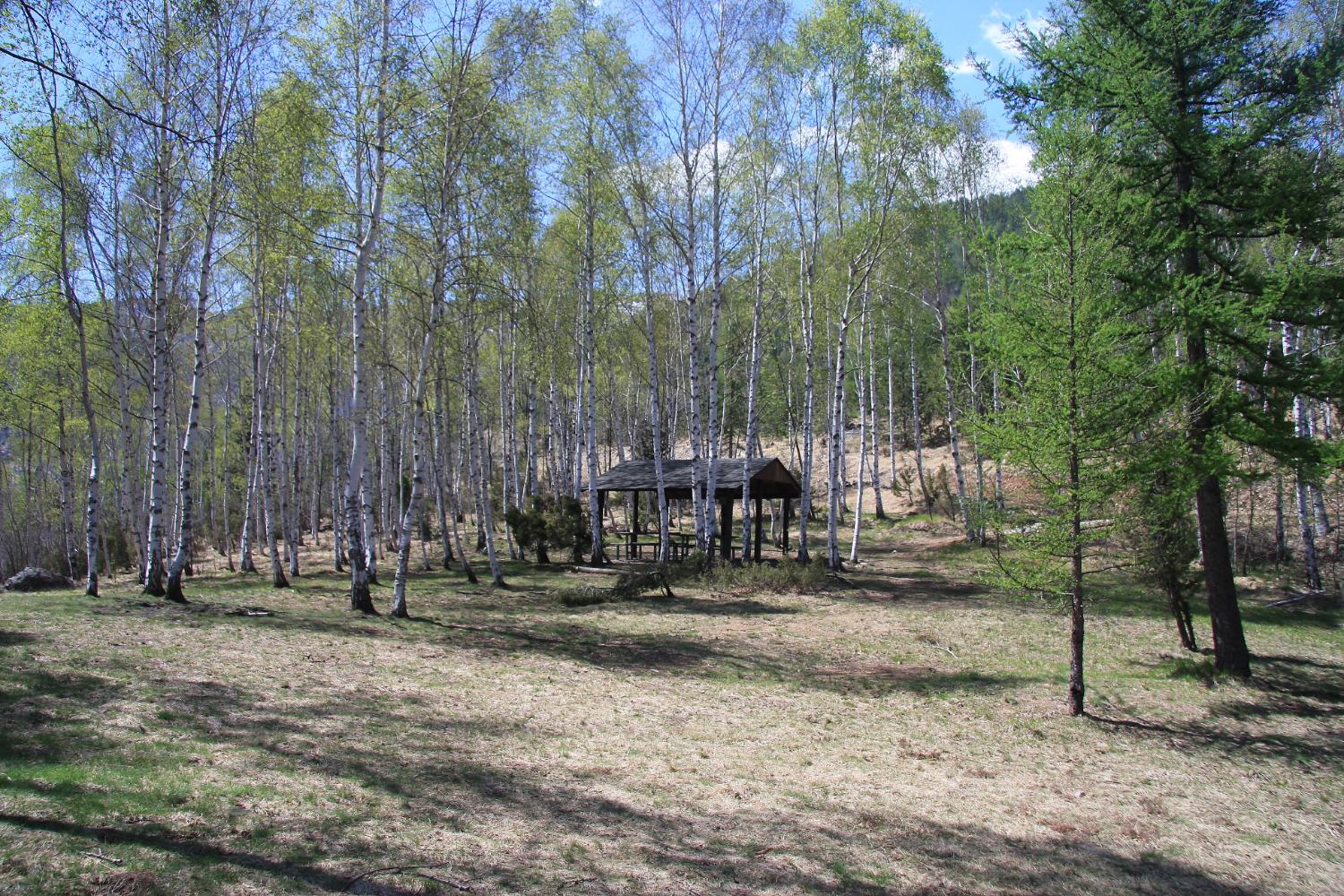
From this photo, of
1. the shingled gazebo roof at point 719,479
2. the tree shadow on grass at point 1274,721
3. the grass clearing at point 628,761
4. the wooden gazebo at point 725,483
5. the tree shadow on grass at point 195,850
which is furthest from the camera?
the shingled gazebo roof at point 719,479

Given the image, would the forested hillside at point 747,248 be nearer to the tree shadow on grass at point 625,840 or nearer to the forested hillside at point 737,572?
the forested hillside at point 737,572

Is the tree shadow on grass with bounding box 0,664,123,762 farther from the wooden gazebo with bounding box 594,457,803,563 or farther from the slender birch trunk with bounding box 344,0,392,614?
the wooden gazebo with bounding box 594,457,803,563

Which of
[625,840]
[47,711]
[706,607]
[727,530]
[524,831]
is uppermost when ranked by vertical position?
[727,530]

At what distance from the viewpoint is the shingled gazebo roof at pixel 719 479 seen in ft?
68.0

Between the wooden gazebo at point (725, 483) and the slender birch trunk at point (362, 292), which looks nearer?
the slender birch trunk at point (362, 292)

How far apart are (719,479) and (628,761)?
1531 cm

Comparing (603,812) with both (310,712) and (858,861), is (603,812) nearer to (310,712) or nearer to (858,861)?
(858,861)

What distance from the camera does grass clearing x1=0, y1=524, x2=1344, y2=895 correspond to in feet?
13.0

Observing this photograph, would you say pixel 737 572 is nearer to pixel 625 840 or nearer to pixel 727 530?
pixel 727 530

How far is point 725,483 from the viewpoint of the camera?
20.7m

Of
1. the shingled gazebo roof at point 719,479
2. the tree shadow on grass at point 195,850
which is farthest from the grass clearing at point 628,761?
the shingled gazebo roof at point 719,479

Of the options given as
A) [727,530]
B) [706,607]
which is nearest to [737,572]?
[706,607]

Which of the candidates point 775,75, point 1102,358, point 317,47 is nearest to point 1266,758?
point 1102,358

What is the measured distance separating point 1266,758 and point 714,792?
225 inches
